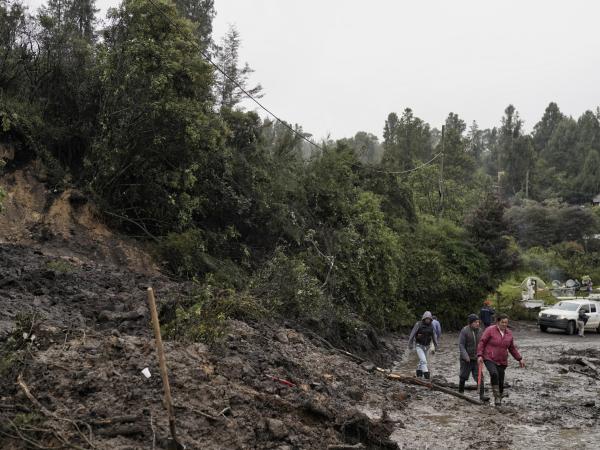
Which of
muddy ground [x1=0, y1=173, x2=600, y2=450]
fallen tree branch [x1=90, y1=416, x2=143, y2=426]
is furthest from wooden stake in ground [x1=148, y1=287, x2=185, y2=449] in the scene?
fallen tree branch [x1=90, y1=416, x2=143, y2=426]

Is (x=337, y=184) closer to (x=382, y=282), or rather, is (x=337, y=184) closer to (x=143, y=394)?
(x=382, y=282)

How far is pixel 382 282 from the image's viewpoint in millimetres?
23625

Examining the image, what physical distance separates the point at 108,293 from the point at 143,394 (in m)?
5.63

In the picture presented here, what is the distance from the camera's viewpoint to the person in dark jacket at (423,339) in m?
13.2

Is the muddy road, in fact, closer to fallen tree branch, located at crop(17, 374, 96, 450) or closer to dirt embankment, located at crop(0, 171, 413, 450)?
dirt embankment, located at crop(0, 171, 413, 450)

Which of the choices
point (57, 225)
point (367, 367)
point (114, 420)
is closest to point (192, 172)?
point (57, 225)

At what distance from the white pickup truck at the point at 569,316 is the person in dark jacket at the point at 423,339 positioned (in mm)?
16813

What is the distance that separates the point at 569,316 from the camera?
89.6 ft

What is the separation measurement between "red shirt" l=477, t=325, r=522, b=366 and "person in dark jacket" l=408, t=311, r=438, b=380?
2323 mm

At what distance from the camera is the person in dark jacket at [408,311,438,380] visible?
519 inches

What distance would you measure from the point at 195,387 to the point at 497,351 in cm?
614

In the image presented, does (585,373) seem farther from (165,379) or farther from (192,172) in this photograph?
(165,379)

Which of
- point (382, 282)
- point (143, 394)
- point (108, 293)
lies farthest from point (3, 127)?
point (382, 282)

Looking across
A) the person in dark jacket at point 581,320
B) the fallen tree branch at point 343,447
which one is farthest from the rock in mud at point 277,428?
the person in dark jacket at point 581,320
